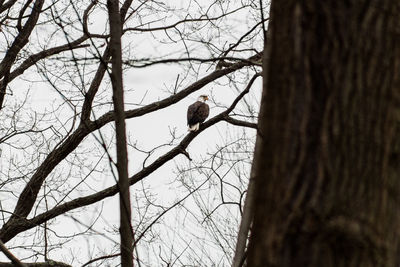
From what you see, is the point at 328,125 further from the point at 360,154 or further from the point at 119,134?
Answer: the point at 119,134

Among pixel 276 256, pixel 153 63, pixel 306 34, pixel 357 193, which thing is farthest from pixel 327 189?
pixel 153 63

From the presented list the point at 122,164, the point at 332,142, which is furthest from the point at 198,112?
the point at 332,142

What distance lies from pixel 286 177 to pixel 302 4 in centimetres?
43

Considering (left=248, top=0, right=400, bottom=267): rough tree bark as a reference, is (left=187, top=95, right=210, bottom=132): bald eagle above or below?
above

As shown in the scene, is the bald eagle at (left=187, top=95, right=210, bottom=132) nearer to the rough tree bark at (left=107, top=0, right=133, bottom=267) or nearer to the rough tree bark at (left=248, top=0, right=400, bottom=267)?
the rough tree bark at (left=107, top=0, right=133, bottom=267)

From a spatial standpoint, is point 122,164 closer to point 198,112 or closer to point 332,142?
point 332,142

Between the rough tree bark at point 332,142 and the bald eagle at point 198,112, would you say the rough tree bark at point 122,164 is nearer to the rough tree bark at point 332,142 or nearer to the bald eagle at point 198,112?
the rough tree bark at point 332,142

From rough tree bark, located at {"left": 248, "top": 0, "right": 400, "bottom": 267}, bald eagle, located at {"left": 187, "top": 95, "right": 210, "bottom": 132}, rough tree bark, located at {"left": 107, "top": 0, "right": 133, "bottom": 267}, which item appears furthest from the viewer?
bald eagle, located at {"left": 187, "top": 95, "right": 210, "bottom": 132}

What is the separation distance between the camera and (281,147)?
1.54 metres

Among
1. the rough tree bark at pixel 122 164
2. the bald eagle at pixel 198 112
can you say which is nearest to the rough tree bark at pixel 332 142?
the rough tree bark at pixel 122 164

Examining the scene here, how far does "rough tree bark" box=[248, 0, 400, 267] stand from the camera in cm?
150

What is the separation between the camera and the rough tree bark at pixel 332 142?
1495 millimetres

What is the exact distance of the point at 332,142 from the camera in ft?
4.97

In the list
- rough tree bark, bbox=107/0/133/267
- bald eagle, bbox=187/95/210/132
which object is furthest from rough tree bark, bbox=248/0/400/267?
bald eagle, bbox=187/95/210/132
